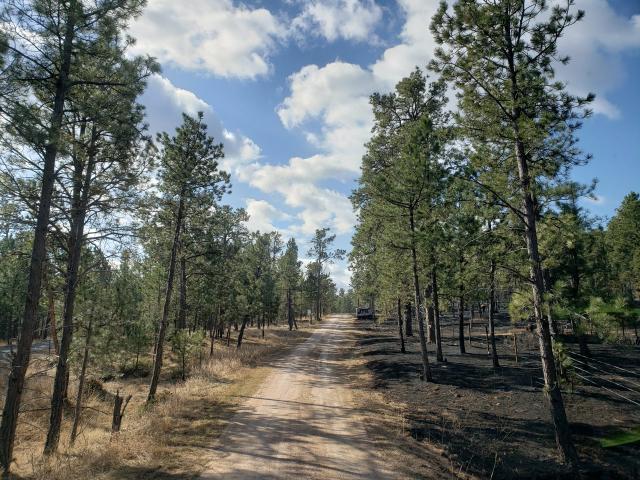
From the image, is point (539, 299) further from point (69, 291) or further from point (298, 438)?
point (69, 291)

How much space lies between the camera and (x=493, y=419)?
12.1 meters

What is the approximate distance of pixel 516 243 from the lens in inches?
457

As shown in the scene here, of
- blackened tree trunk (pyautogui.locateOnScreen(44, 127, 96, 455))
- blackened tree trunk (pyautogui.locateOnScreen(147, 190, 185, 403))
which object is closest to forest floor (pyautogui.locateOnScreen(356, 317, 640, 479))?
blackened tree trunk (pyautogui.locateOnScreen(147, 190, 185, 403))

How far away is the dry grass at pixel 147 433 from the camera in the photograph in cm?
880

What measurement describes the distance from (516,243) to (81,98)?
13.6m

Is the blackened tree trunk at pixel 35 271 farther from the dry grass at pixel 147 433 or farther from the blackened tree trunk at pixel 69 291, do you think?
the blackened tree trunk at pixel 69 291

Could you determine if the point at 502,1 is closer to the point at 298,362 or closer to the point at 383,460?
the point at 383,460

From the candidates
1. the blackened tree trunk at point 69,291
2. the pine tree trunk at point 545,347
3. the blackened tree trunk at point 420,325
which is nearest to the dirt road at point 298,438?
the blackened tree trunk at point 420,325

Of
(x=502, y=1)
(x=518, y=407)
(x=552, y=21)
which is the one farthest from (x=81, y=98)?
(x=518, y=407)

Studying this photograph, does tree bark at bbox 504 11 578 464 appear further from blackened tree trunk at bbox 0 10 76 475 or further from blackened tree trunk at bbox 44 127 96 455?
blackened tree trunk at bbox 44 127 96 455

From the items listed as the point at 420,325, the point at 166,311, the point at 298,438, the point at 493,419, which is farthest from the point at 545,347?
the point at 166,311

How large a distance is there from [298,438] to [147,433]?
432cm

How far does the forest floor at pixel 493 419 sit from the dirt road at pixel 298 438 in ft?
2.90

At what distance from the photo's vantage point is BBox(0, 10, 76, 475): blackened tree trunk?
913cm
